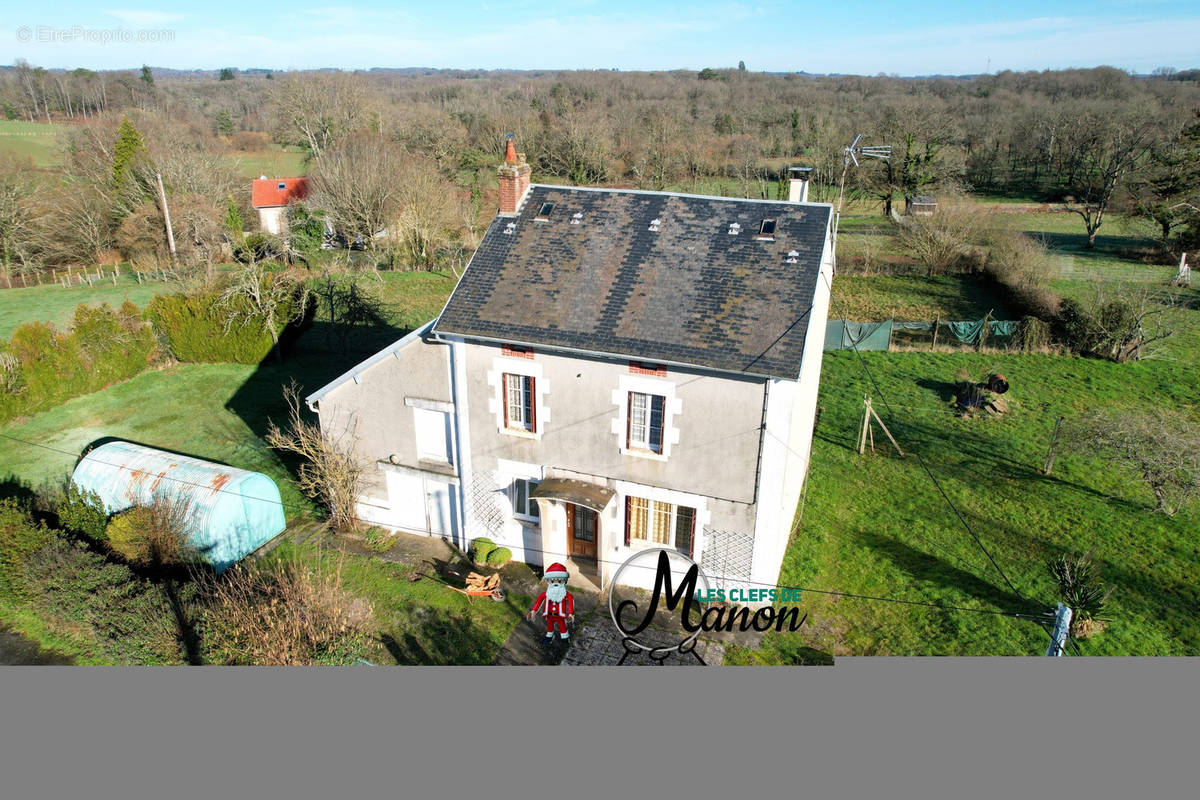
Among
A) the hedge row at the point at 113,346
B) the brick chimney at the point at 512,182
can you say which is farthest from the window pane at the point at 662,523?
the hedge row at the point at 113,346

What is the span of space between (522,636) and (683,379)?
6680 millimetres

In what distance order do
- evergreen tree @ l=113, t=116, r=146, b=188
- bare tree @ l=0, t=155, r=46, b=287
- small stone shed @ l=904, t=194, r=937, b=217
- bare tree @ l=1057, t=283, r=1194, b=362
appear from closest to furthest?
bare tree @ l=1057, t=283, r=1194, b=362, bare tree @ l=0, t=155, r=46, b=287, small stone shed @ l=904, t=194, r=937, b=217, evergreen tree @ l=113, t=116, r=146, b=188

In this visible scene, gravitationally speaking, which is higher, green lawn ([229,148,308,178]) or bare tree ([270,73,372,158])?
bare tree ([270,73,372,158])

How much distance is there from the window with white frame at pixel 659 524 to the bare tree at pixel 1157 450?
12.4m

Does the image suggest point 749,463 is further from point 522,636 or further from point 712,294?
point 522,636

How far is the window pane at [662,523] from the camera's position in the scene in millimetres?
16828

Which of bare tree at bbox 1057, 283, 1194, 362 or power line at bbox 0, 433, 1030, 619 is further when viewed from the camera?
bare tree at bbox 1057, 283, 1194, 362

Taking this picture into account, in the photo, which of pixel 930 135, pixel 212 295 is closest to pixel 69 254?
pixel 212 295

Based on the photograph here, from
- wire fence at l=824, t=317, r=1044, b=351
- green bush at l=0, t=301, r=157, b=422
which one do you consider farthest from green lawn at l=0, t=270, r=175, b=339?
wire fence at l=824, t=317, r=1044, b=351

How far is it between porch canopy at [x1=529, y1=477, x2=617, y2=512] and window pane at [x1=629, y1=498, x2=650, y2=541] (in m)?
0.58

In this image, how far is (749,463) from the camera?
15531 millimetres

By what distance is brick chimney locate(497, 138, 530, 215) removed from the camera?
727 inches

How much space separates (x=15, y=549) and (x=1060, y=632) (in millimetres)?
22637

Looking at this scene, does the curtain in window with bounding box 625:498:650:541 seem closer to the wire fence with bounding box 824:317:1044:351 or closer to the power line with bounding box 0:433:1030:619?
the power line with bounding box 0:433:1030:619
